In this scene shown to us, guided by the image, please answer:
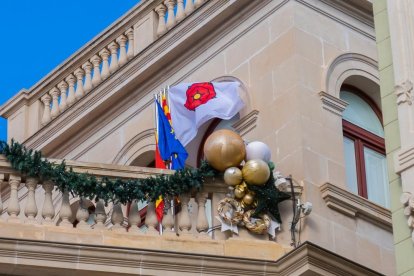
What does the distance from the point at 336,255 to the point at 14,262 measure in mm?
3442

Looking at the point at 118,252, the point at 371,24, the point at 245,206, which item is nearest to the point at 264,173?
the point at 245,206

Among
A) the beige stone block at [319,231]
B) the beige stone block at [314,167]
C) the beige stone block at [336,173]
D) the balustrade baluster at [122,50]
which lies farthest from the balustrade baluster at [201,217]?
the balustrade baluster at [122,50]

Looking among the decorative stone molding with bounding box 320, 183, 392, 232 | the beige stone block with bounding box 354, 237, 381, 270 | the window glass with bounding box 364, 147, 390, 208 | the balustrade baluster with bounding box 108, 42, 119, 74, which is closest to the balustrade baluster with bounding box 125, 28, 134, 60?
the balustrade baluster with bounding box 108, 42, 119, 74

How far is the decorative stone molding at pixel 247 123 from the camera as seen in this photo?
84.6 ft

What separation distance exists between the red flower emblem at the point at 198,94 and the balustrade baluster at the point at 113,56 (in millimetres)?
2004

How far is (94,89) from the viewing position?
2839 cm

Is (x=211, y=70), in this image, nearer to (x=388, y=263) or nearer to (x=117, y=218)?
(x=388, y=263)

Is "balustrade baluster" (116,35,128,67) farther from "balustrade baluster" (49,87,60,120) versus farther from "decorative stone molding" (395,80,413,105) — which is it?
"decorative stone molding" (395,80,413,105)

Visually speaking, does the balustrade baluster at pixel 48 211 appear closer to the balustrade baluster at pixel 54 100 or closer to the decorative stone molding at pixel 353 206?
the decorative stone molding at pixel 353 206

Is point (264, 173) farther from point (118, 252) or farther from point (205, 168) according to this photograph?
point (118, 252)

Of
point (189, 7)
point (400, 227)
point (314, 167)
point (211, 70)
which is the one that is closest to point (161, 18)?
point (189, 7)

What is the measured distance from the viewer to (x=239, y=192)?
23750 millimetres

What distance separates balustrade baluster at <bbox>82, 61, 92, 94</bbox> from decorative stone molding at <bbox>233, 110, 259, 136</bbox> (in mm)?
3369

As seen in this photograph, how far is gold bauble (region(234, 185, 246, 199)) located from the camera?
936 inches
